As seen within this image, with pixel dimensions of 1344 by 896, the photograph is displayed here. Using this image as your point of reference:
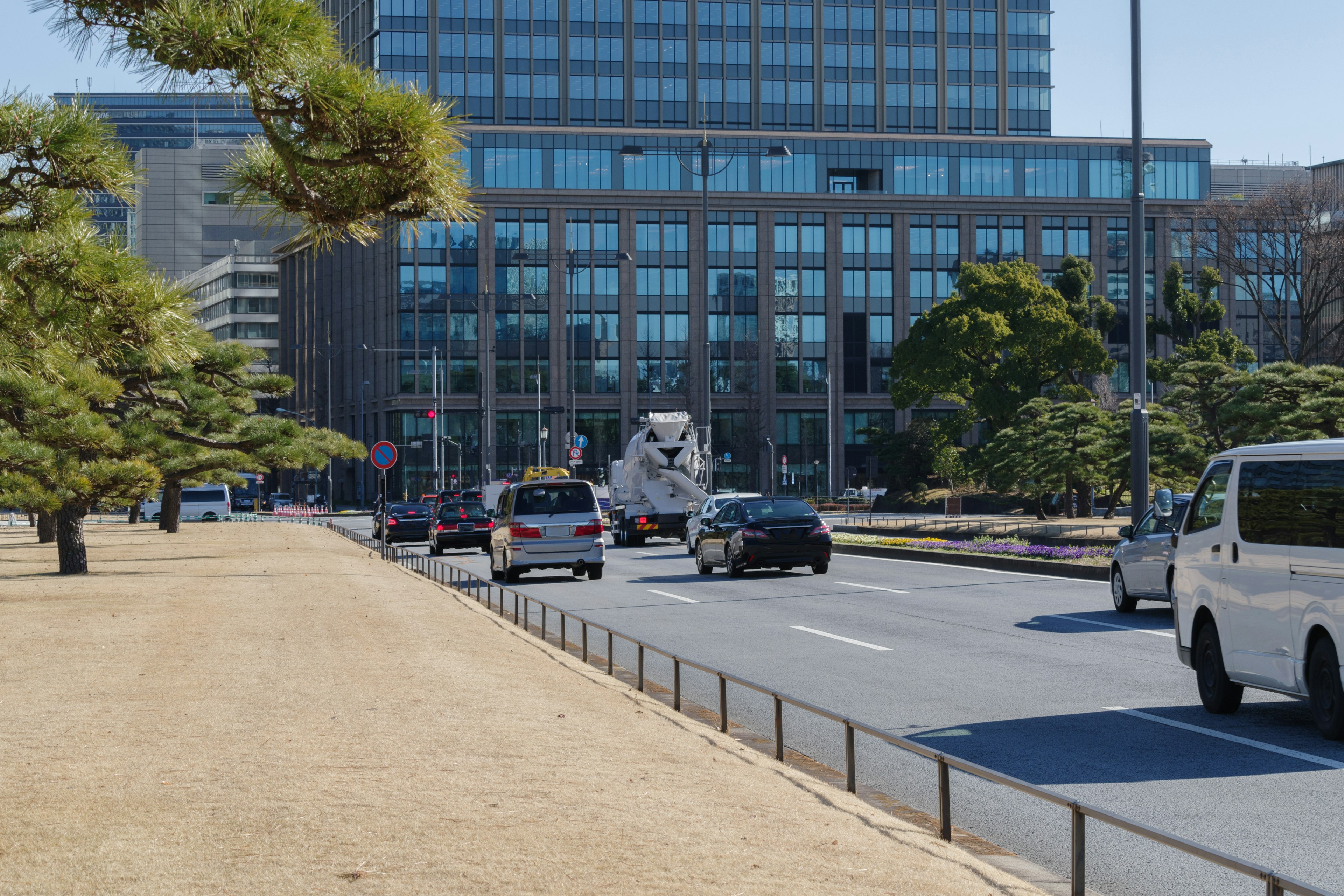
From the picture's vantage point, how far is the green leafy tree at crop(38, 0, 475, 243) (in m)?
7.70

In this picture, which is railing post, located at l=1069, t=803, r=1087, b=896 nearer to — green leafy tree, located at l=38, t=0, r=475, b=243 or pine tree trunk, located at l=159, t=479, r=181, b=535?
green leafy tree, located at l=38, t=0, r=475, b=243

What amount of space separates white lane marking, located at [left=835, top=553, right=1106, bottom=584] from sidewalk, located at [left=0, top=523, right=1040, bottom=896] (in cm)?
1331

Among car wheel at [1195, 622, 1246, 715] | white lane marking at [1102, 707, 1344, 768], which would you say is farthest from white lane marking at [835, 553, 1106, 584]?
white lane marking at [1102, 707, 1344, 768]

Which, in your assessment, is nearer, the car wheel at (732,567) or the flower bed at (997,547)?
the car wheel at (732,567)

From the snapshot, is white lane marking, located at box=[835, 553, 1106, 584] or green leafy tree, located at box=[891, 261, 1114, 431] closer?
white lane marking, located at box=[835, 553, 1106, 584]

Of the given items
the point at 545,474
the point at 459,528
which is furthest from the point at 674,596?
the point at 545,474

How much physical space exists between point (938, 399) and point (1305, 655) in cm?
8767

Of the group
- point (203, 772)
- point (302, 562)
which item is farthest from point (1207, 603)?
point (302, 562)

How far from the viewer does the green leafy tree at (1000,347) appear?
58938mm

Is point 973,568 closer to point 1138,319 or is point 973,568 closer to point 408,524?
point 1138,319

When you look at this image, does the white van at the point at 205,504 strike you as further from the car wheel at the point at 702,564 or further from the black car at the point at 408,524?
the car wheel at the point at 702,564

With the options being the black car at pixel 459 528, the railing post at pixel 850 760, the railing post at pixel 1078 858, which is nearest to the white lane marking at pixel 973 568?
the black car at pixel 459 528

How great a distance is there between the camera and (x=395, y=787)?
7676 millimetres

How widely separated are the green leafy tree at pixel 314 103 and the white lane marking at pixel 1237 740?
665 cm
